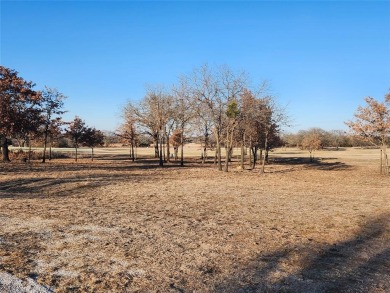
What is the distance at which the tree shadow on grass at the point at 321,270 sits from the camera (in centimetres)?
493

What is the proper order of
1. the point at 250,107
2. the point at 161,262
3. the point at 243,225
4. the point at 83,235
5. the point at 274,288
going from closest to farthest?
the point at 274,288
the point at 161,262
the point at 83,235
the point at 243,225
the point at 250,107

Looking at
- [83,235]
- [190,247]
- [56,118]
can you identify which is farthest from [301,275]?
[56,118]

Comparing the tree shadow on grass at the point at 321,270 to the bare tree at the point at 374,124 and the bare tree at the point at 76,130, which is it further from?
the bare tree at the point at 76,130

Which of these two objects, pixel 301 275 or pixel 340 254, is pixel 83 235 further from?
pixel 340 254

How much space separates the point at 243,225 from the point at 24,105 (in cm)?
2568

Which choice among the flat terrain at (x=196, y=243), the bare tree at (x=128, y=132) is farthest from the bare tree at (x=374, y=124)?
the bare tree at (x=128, y=132)

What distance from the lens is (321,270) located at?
18.4 ft

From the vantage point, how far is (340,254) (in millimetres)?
6543

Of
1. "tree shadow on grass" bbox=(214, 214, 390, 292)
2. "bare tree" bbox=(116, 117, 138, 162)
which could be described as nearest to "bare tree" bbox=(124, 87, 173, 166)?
"bare tree" bbox=(116, 117, 138, 162)

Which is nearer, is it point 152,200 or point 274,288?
point 274,288

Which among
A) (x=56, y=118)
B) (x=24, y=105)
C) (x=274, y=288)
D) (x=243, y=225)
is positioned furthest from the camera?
(x=56, y=118)

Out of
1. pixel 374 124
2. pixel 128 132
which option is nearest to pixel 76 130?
pixel 128 132

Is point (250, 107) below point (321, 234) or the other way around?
the other way around

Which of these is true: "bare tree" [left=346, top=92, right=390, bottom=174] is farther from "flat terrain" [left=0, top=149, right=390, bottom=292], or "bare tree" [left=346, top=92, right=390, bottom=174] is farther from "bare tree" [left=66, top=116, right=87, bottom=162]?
"bare tree" [left=66, top=116, right=87, bottom=162]
